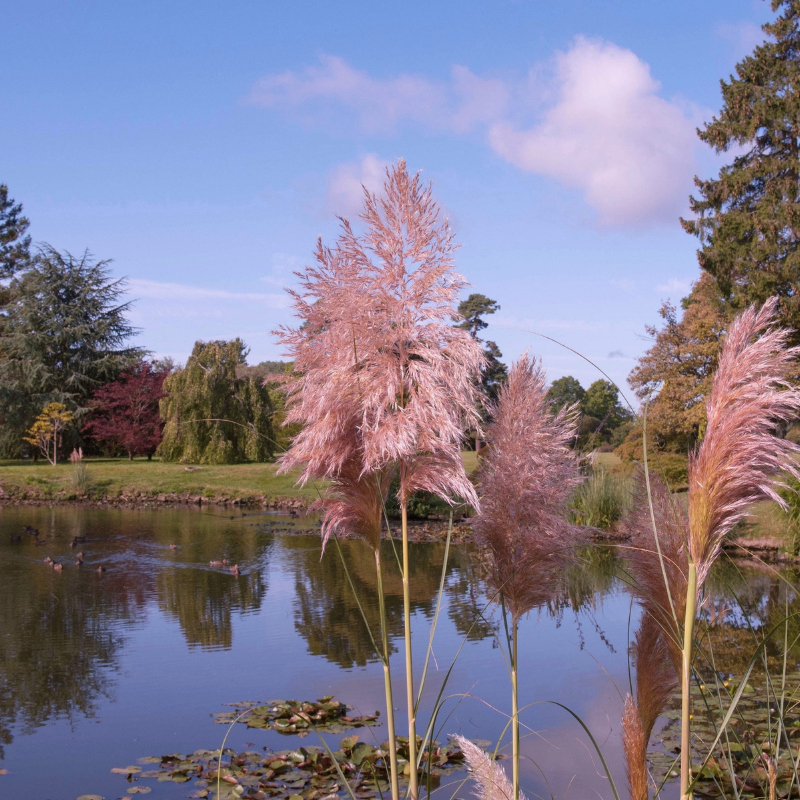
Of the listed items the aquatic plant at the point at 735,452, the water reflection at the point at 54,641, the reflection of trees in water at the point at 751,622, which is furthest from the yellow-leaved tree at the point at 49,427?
the aquatic plant at the point at 735,452

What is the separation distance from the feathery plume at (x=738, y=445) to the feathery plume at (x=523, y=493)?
0.72 meters

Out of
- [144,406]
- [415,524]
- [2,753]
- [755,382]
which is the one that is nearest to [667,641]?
[755,382]

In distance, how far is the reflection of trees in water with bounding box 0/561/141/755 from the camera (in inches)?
220

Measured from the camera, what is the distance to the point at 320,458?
221 centimetres

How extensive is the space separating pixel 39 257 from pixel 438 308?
3434cm

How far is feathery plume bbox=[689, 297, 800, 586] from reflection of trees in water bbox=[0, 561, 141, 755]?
493cm

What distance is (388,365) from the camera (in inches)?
82.8

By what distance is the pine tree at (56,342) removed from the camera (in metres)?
29.8

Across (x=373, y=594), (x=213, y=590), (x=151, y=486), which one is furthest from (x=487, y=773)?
(x=151, y=486)

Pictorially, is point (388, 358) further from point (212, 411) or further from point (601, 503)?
point (212, 411)

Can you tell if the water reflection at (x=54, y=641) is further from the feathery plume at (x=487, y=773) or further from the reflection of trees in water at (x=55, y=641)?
the feathery plume at (x=487, y=773)

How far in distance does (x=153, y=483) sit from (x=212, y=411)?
18.9 ft

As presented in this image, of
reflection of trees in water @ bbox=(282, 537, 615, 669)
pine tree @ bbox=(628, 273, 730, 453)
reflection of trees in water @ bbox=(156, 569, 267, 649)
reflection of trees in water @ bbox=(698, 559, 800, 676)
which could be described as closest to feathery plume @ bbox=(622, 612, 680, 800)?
reflection of trees in water @ bbox=(698, 559, 800, 676)

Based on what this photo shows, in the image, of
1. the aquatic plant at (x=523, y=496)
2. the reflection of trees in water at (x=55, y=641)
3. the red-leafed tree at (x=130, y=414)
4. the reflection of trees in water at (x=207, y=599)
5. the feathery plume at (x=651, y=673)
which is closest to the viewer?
the feathery plume at (x=651, y=673)
